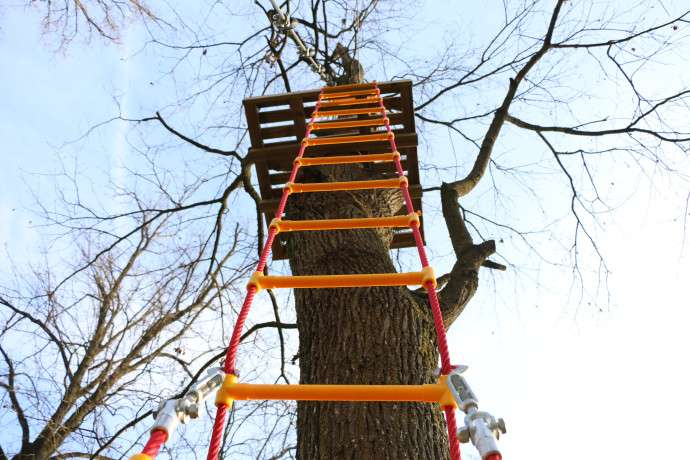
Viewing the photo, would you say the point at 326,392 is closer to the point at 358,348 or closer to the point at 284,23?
the point at 358,348

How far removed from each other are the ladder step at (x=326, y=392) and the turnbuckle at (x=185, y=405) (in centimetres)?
4

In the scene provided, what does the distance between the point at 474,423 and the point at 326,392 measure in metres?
0.36

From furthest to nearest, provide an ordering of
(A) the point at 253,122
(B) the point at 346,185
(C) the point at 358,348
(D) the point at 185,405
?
(A) the point at 253,122 → (B) the point at 346,185 → (C) the point at 358,348 → (D) the point at 185,405

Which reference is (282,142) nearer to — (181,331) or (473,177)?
(473,177)

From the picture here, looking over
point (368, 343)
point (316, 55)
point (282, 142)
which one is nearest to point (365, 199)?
point (282, 142)

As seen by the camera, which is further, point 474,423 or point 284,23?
point 284,23

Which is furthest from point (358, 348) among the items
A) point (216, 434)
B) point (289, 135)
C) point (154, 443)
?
point (289, 135)

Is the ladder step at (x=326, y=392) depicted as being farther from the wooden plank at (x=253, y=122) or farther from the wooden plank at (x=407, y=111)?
the wooden plank at (x=407, y=111)

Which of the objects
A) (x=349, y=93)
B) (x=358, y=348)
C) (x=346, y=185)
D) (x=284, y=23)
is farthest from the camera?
(x=284, y=23)

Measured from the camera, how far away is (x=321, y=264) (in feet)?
7.98

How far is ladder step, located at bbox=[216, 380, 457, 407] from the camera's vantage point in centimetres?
112

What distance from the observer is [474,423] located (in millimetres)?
928

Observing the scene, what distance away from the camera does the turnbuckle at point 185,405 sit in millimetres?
936

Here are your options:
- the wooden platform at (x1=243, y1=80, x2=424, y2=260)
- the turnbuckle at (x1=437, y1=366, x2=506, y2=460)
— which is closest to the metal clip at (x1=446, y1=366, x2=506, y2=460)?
the turnbuckle at (x1=437, y1=366, x2=506, y2=460)
